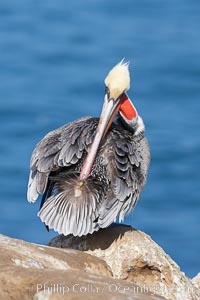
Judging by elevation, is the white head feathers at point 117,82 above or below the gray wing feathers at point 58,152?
above

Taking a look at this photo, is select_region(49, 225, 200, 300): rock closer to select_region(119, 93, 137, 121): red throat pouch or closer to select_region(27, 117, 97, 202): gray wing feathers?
select_region(27, 117, 97, 202): gray wing feathers

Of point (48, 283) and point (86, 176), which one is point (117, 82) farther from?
point (48, 283)

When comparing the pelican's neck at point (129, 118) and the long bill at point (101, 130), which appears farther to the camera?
the pelican's neck at point (129, 118)

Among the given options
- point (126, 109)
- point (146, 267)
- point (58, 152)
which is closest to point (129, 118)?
point (126, 109)

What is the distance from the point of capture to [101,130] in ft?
27.3

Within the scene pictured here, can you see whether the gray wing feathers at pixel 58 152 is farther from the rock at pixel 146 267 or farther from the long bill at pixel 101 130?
the rock at pixel 146 267

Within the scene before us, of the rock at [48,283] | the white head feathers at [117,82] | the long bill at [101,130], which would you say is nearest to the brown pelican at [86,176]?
the long bill at [101,130]

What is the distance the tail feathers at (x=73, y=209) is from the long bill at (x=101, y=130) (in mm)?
110

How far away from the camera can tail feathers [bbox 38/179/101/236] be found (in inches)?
311

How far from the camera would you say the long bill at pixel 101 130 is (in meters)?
8.09

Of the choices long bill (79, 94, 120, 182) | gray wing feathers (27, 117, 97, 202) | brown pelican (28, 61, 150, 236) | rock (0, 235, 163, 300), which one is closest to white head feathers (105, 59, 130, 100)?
long bill (79, 94, 120, 182)

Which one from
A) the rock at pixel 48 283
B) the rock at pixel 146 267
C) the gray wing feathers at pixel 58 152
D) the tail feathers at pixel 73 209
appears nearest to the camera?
the rock at pixel 48 283

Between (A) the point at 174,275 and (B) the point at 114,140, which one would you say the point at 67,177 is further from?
(A) the point at 174,275

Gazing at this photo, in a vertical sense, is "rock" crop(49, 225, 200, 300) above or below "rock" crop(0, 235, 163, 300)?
above
